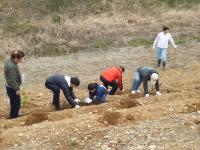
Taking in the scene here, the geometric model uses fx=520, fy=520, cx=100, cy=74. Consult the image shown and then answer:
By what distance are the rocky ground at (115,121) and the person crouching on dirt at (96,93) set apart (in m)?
0.17

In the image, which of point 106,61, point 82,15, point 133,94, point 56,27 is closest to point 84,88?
point 133,94

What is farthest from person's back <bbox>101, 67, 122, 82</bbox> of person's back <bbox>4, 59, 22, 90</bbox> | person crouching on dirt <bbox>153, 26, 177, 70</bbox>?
person crouching on dirt <bbox>153, 26, 177, 70</bbox>

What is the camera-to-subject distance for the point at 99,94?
11875 mm

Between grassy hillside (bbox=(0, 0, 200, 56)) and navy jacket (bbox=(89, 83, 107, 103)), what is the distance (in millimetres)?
5794

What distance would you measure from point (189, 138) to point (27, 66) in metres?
8.05

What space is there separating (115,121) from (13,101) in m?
2.24

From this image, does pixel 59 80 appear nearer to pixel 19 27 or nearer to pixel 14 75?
pixel 14 75

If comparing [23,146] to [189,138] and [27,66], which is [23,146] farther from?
[27,66]

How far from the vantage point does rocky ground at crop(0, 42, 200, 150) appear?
9250 millimetres

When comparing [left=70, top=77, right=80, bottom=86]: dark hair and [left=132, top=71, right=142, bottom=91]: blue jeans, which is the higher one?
[left=70, top=77, right=80, bottom=86]: dark hair

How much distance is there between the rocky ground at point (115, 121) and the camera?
9.25 meters

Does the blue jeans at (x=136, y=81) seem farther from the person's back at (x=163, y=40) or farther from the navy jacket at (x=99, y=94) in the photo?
the person's back at (x=163, y=40)

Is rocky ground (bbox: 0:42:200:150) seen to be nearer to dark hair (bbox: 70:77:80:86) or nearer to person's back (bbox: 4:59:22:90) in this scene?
dark hair (bbox: 70:77:80:86)

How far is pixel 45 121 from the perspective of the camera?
34.9ft
